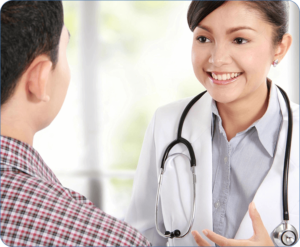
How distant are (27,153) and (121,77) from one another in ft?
1.66

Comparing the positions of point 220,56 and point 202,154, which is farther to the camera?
point 202,154

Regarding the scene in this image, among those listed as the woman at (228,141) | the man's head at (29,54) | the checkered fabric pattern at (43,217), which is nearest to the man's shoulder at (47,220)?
the checkered fabric pattern at (43,217)

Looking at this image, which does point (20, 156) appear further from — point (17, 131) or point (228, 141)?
point (228, 141)

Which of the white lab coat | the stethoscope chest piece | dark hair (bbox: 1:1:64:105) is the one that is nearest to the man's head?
dark hair (bbox: 1:1:64:105)

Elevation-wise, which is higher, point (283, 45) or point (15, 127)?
point (283, 45)

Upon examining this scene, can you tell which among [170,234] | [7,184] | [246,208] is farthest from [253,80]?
[7,184]

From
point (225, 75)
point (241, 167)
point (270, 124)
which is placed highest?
point (225, 75)

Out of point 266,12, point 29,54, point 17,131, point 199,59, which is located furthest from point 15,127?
point 266,12

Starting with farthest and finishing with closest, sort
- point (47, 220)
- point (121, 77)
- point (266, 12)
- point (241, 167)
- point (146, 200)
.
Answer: point (121, 77) → point (146, 200) → point (241, 167) → point (266, 12) → point (47, 220)

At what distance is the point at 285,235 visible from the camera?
0.63 m

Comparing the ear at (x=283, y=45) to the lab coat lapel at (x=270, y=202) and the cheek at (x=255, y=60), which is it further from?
the lab coat lapel at (x=270, y=202)

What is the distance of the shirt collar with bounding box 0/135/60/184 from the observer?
1.53 feet

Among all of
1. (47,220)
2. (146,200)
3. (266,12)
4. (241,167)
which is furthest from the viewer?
(146,200)

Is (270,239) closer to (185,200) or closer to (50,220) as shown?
(185,200)
